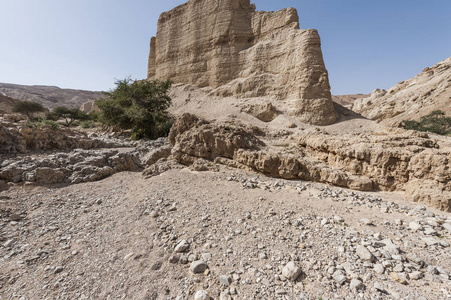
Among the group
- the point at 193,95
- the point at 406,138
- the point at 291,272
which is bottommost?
the point at 291,272

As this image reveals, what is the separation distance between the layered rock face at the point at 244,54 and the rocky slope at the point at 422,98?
12166 millimetres

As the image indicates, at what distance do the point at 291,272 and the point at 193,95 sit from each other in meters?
22.4

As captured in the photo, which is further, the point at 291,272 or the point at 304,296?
the point at 291,272

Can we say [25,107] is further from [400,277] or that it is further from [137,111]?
[400,277]

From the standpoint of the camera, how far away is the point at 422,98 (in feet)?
81.5

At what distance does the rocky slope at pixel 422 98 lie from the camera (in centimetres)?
2249

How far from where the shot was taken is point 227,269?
233 cm

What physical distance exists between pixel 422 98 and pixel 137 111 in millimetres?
35726

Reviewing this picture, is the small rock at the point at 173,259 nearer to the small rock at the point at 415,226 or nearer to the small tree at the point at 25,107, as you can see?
the small rock at the point at 415,226

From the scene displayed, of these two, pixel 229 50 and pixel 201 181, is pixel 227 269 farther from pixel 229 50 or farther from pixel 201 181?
pixel 229 50

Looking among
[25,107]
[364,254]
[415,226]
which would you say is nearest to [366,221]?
[415,226]

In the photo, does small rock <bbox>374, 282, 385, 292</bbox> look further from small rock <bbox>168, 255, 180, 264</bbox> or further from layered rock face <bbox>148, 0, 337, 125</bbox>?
layered rock face <bbox>148, 0, 337, 125</bbox>

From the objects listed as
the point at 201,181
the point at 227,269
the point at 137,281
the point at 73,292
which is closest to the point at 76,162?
the point at 201,181

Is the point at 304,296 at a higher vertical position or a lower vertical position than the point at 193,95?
lower
